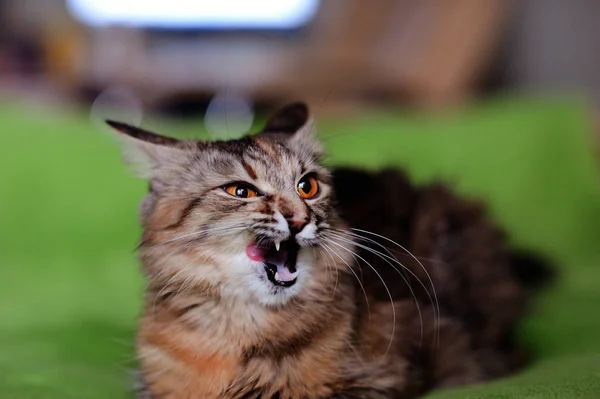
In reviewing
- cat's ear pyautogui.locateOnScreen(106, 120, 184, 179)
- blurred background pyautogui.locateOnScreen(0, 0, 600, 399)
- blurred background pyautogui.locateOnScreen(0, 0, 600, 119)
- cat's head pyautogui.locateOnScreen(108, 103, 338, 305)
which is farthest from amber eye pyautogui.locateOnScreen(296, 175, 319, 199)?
blurred background pyautogui.locateOnScreen(0, 0, 600, 119)

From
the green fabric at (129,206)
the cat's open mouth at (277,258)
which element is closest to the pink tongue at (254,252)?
the cat's open mouth at (277,258)

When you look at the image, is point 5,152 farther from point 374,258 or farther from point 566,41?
point 566,41

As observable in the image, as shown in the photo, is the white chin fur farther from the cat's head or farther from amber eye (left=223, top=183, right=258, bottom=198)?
amber eye (left=223, top=183, right=258, bottom=198)

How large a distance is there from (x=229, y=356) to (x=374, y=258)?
1.25ft

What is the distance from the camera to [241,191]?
1181mm

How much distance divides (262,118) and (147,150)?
64.5 inches

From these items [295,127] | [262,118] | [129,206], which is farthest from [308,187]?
[262,118]

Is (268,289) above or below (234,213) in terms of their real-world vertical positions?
below

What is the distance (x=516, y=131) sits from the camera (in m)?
2.34

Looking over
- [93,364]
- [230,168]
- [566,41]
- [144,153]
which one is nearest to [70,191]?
[93,364]

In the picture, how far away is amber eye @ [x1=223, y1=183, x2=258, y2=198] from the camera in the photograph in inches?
46.4

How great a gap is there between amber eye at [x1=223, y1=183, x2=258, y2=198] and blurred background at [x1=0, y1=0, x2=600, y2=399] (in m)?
0.45

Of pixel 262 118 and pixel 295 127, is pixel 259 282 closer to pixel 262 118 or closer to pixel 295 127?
pixel 295 127

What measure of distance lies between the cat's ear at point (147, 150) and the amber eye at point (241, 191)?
145 mm
